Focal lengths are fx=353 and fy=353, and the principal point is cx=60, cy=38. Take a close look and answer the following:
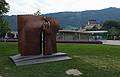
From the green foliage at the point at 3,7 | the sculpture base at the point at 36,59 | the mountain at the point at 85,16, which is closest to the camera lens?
the sculpture base at the point at 36,59

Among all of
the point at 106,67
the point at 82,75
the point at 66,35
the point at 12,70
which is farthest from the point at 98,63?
the point at 66,35

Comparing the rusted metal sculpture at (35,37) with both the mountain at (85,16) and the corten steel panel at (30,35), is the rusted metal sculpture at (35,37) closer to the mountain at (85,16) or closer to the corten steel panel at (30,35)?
the corten steel panel at (30,35)

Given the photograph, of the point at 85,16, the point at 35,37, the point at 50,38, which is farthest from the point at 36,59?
the point at 85,16

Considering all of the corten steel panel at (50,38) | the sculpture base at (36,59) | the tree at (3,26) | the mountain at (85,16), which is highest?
the mountain at (85,16)

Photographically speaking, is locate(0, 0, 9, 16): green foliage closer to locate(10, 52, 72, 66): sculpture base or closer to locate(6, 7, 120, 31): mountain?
locate(10, 52, 72, 66): sculpture base

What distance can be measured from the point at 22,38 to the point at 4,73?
3419 mm

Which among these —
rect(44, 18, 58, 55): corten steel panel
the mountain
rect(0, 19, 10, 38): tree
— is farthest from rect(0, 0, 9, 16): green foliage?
the mountain

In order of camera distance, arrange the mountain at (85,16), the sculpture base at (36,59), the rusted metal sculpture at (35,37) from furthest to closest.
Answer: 1. the mountain at (85,16)
2. the rusted metal sculpture at (35,37)
3. the sculpture base at (36,59)

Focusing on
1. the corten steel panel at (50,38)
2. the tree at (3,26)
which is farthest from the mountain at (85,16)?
the corten steel panel at (50,38)

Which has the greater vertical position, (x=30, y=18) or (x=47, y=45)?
(x=30, y=18)

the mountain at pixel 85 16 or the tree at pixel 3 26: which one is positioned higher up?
the mountain at pixel 85 16

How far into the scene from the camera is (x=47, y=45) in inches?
602

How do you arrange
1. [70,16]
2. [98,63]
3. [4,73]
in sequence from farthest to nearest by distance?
[70,16] < [98,63] < [4,73]

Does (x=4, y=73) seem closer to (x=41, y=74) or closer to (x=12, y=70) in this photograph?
(x=12, y=70)
